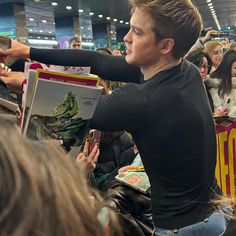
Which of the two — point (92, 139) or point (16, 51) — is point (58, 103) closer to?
point (16, 51)

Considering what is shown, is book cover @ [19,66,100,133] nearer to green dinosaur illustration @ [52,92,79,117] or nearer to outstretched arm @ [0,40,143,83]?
green dinosaur illustration @ [52,92,79,117]

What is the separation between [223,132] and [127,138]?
0.67 meters

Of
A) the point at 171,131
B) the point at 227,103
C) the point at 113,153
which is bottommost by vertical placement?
the point at 227,103

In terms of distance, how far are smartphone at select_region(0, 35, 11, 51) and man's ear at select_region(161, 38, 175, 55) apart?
47 cm

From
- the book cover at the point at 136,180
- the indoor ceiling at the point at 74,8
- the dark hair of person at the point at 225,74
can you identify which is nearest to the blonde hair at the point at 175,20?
the book cover at the point at 136,180

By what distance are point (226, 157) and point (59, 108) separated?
213cm

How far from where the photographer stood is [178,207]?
1460mm

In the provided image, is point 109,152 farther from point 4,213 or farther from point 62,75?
point 4,213

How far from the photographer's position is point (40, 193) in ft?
1.91

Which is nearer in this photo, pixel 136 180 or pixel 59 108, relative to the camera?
pixel 59 108

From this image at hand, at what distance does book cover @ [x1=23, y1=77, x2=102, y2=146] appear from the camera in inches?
42.9

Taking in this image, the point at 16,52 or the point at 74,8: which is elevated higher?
the point at 16,52

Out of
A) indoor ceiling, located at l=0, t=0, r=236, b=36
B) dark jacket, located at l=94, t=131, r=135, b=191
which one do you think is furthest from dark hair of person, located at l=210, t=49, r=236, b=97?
indoor ceiling, located at l=0, t=0, r=236, b=36

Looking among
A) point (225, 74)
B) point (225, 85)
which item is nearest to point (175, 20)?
point (225, 85)
